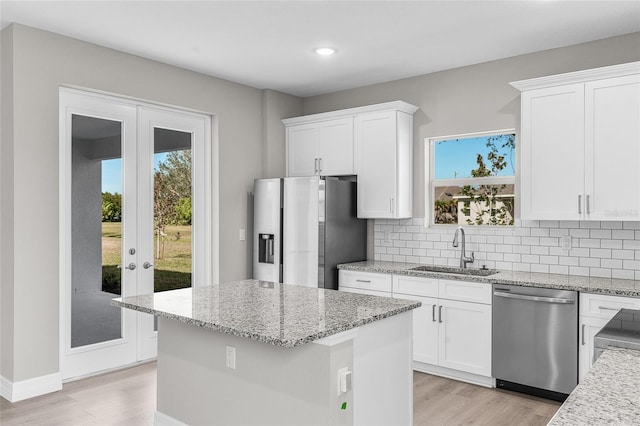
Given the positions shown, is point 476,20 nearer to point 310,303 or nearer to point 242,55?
point 242,55

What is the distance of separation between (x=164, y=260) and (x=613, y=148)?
3839mm

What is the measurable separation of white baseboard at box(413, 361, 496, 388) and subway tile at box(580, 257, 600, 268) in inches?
46.1

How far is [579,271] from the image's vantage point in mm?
3949

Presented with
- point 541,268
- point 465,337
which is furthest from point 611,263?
point 465,337

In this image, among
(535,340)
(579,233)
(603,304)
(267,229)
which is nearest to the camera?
(603,304)

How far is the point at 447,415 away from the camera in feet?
10.9

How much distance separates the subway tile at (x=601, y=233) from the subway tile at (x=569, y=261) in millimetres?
226

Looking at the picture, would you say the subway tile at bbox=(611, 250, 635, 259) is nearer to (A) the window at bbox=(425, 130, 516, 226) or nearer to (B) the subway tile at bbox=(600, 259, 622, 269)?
(B) the subway tile at bbox=(600, 259, 622, 269)

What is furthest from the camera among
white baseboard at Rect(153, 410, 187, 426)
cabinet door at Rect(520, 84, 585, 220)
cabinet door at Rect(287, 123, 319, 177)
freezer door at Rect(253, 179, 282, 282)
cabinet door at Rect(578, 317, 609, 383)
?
cabinet door at Rect(287, 123, 319, 177)

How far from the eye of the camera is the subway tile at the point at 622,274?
3723mm

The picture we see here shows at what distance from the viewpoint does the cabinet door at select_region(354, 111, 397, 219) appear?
184 inches

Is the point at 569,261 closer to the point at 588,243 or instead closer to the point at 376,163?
the point at 588,243

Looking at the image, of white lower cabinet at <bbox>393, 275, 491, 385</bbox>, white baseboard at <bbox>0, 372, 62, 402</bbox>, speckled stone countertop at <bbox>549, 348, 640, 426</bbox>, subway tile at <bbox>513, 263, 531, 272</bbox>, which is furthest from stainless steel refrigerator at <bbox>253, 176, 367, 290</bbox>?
speckled stone countertop at <bbox>549, 348, 640, 426</bbox>

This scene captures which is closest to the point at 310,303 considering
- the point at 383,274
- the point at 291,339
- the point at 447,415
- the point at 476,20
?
the point at 291,339
